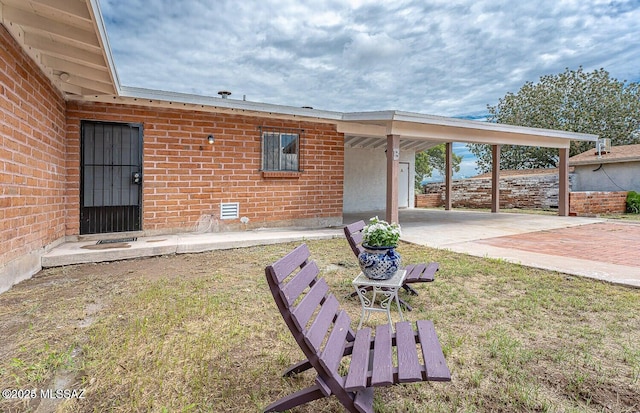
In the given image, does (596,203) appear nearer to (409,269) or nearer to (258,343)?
(409,269)

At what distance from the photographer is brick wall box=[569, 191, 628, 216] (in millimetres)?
12070

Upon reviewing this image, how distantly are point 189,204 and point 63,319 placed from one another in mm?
4001

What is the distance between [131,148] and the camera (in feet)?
20.8

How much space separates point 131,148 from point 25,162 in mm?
2381

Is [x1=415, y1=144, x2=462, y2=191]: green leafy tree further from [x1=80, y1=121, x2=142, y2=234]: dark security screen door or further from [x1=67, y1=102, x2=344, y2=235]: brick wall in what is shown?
[x1=80, y1=121, x2=142, y2=234]: dark security screen door

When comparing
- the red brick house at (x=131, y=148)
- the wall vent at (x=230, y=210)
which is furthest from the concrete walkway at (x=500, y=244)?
the red brick house at (x=131, y=148)

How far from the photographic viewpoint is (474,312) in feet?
10.3

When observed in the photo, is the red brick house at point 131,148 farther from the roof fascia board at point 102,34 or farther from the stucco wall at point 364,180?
the stucco wall at point 364,180

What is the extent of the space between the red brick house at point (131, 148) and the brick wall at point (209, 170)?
2 centimetres

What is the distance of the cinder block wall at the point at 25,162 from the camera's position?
3.52 meters

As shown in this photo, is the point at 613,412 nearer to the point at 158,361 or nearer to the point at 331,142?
the point at 158,361

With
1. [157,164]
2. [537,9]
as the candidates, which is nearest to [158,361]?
[157,164]

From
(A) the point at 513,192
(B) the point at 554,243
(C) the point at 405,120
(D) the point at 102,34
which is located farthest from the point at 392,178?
(A) the point at 513,192

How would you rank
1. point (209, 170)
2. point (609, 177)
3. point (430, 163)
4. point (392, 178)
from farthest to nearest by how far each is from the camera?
point (430, 163)
point (609, 177)
point (392, 178)
point (209, 170)
